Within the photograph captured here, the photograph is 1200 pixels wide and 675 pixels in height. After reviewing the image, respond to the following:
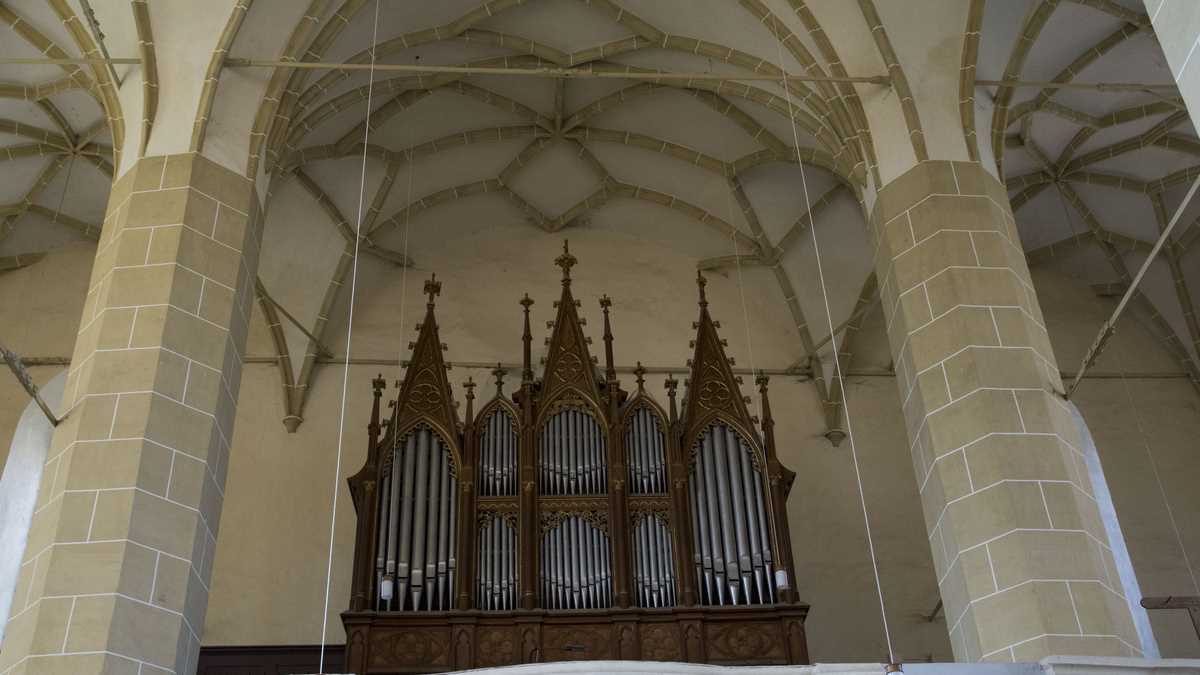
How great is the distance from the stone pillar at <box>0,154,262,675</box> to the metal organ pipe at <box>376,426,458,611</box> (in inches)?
97.7

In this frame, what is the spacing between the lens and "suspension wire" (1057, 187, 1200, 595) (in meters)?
15.3

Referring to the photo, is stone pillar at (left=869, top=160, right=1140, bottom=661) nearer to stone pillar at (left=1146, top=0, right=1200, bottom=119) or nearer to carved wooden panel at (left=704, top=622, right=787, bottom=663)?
carved wooden panel at (left=704, top=622, right=787, bottom=663)

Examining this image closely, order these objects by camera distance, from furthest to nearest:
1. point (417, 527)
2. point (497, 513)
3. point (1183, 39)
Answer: point (497, 513)
point (417, 527)
point (1183, 39)

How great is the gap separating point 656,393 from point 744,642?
193 inches

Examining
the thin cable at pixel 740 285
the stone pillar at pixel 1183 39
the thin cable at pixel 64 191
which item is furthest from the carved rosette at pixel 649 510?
the stone pillar at pixel 1183 39

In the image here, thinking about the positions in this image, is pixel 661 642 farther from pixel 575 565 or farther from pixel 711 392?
pixel 711 392

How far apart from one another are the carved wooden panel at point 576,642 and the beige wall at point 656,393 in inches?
139

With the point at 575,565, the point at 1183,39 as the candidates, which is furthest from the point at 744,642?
the point at 1183,39

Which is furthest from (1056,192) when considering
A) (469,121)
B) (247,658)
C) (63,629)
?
(63,629)

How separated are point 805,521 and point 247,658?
6.76 meters

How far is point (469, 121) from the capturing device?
625 inches

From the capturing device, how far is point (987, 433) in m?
10.0

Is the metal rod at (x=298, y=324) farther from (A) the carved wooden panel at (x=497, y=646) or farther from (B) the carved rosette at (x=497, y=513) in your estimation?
(A) the carved wooden panel at (x=497, y=646)

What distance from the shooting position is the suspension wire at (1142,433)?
15254 mm
